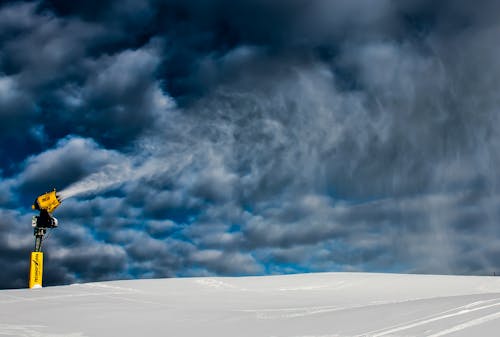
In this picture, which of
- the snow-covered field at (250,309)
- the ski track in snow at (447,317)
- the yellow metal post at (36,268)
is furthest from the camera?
the yellow metal post at (36,268)

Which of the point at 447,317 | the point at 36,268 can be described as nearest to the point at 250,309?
the point at 447,317

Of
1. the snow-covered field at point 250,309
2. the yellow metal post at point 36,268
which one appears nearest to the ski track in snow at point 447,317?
the snow-covered field at point 250,309

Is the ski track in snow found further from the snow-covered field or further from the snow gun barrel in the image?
the snow gun barrel

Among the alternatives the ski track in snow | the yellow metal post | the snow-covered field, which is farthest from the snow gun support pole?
the ski track in snow

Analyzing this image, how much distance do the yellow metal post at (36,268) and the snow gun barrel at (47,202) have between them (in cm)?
366

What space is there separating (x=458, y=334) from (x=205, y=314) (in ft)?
24.6

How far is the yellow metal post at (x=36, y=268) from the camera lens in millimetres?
36250

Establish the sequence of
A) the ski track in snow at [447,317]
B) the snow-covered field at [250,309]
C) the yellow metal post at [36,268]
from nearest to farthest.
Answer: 1. the ski track in snow at [447,317]
2. the snow-covered field at [250,309]
3. the yellow metal post at [36,268]

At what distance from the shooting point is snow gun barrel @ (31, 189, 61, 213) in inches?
1494

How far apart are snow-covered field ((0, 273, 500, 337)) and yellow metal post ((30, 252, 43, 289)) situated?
54.2 feet

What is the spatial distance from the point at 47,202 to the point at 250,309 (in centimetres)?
2783

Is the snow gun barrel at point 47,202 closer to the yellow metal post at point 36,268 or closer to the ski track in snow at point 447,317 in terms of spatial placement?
the yellow metal post at point 36,268

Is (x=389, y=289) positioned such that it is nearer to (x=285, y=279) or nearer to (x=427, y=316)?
(x=285, y=279)

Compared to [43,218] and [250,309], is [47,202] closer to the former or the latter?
[43,218]
